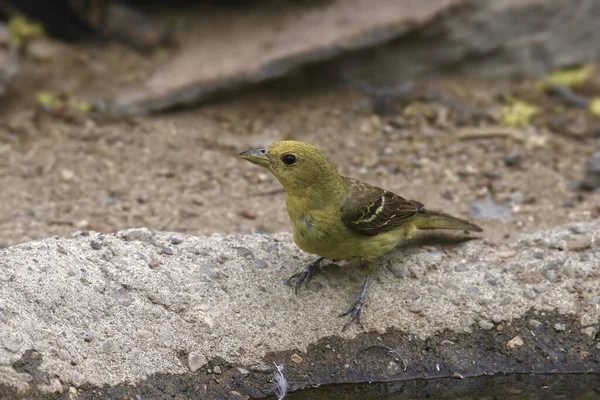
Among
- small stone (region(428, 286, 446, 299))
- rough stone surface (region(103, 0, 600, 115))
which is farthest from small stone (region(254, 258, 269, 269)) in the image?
rough stone surface (region(103, 0, 600, 115))

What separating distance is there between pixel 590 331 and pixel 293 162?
87.4 inches

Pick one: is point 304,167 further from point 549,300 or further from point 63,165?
point 63,165

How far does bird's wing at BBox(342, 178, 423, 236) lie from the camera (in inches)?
216

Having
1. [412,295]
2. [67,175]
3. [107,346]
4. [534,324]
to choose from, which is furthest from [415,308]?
[67,175]

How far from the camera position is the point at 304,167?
539 cm

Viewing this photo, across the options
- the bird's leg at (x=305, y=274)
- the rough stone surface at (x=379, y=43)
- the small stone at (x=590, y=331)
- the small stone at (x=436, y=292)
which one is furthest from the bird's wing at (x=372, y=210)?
the rough stone surface at (x=379, y=43)

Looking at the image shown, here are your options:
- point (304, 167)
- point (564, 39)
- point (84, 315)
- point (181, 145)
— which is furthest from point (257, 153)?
point (564, 39)

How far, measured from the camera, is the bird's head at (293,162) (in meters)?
5.36

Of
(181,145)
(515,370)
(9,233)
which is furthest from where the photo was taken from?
(181,145)

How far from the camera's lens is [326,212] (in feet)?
17.7

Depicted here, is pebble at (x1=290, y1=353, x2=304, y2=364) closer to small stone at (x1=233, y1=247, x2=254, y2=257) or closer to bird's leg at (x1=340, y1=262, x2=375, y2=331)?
bird's leg at (x1=340, y1=262, x2=375, y2=331)

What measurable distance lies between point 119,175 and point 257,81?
1743 millimetres

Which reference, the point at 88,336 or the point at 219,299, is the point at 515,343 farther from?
the point at 88,336

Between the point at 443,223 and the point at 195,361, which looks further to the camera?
the point at 443,223
